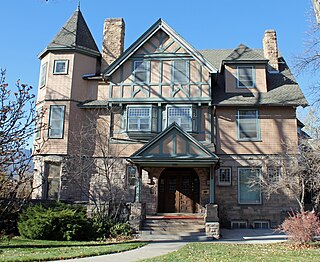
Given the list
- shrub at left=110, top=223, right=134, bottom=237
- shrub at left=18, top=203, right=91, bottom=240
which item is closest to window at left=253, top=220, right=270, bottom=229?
shrub at left=110, top=223, right=134, bottom=237

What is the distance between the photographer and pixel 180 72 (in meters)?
19.1

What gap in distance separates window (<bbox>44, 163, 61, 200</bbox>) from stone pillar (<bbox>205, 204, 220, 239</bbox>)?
8.80 metres

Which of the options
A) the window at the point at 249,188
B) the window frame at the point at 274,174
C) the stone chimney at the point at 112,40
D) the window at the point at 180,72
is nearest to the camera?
the window frame at the point at 274,174

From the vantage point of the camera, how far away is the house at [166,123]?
18.2m

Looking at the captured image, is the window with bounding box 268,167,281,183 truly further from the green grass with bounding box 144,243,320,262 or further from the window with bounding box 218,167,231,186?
the green grass with bounding box 144,243,320,262

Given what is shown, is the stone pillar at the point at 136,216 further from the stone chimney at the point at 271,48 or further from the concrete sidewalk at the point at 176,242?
the stone chimney at the point at 271,48

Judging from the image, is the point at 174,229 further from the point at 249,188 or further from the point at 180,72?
the point at 180,72

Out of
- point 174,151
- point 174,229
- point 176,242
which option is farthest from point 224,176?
point 176,242

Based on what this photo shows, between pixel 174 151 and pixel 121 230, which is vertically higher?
pixel 174 151

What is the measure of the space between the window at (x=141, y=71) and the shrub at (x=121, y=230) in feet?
27.7

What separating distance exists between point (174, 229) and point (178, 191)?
3718 millimetres

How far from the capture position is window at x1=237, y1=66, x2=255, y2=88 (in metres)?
19.5

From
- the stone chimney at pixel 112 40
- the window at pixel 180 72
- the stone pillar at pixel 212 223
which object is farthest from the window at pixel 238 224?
the stone chimney at pixel 112 40

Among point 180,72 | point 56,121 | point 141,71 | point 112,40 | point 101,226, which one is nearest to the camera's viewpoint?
point 101,226
